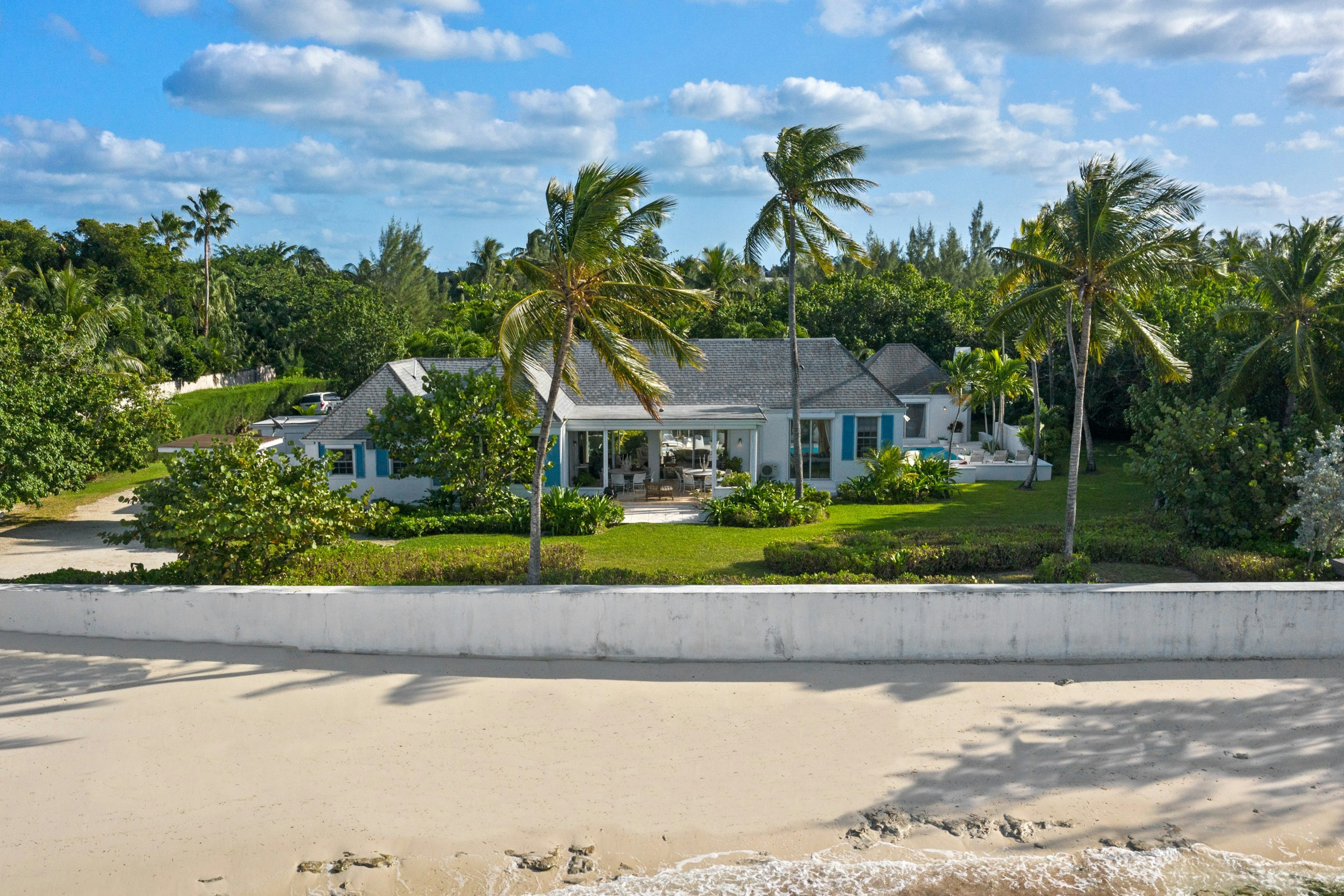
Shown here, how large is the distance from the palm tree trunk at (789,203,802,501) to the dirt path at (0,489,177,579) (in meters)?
13.0

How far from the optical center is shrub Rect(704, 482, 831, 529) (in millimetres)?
20109

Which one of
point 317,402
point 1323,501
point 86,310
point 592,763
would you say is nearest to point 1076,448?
point 1323,501

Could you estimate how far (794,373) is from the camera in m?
22.5

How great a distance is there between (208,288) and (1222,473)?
47.3 m

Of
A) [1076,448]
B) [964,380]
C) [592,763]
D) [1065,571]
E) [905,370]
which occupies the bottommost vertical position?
[592,763]

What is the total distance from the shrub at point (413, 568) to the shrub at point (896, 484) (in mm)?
11007

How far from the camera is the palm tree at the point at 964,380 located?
2972 cm

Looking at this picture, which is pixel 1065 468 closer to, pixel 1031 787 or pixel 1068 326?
pixel 1068 326

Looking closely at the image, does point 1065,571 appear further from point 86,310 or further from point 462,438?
point 86,310

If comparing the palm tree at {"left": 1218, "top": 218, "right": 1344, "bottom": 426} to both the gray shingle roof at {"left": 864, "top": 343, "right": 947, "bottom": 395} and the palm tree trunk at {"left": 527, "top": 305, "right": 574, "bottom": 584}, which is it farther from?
the gray shingle roof at {"left": 864, "top": 343, "right": 947, "bottom": 395}

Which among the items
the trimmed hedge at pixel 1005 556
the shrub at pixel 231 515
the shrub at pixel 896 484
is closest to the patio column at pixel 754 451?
the shrub at pixel 896 484

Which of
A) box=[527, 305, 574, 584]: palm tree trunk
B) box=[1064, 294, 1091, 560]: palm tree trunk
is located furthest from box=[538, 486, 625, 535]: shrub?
box=[1064, 294, 1091, 560]: palm tree trunk

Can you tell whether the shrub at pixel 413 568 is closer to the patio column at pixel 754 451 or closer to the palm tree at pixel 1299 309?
the patio column at pixel 754 451

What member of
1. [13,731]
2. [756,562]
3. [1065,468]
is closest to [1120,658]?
[756,562]
